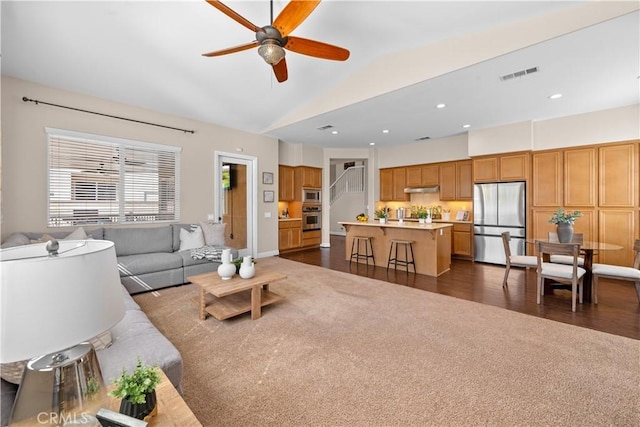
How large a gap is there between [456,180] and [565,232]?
3.41 m

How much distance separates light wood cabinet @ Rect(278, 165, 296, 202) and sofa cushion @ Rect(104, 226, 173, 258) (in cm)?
336

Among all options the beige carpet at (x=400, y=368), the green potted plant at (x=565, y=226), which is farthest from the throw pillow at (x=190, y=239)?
the green potted plant at (x=565, y=226)

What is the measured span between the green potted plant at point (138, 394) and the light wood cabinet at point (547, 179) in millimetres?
6785

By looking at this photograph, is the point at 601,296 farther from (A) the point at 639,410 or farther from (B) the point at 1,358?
(B) the point at 1,358

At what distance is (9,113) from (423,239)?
6507 mm

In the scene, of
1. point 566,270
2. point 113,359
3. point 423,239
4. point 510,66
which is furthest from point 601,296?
point 113,359

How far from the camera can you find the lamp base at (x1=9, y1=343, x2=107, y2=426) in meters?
0.72

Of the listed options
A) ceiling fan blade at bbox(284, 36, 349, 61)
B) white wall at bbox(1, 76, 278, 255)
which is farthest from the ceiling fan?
white wall at bbox(1, 76, 278, 255)

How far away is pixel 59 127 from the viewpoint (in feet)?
13.0

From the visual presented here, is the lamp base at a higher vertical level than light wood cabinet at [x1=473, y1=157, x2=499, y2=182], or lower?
lower

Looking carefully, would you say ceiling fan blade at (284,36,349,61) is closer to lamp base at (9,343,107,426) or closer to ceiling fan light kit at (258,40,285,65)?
ceiling fan light kit at (258,40,285,65)

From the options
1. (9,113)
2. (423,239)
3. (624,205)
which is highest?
(9,113)

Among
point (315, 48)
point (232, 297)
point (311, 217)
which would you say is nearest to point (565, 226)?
point (315, 48)

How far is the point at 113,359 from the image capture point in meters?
1.49
